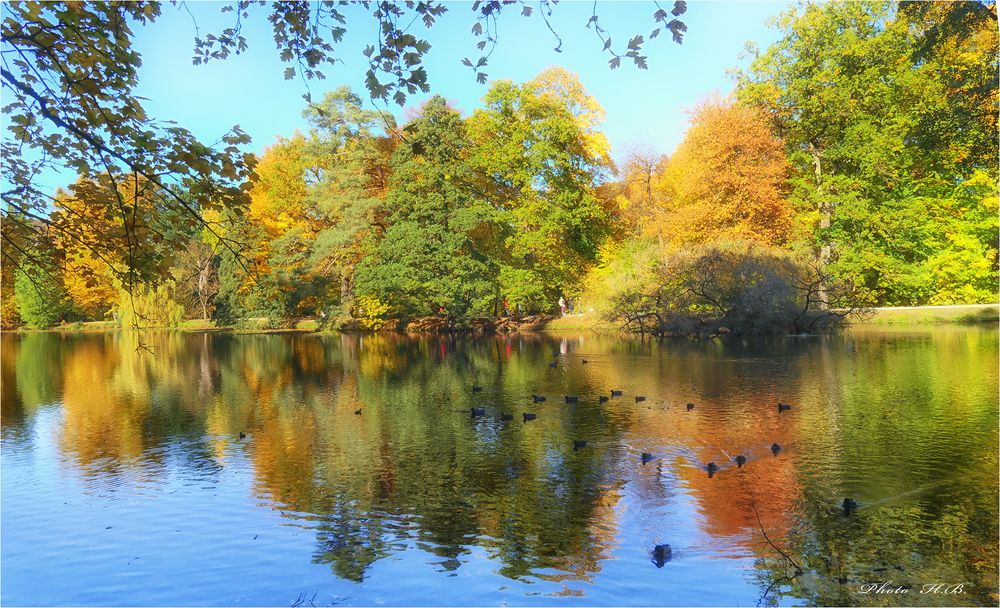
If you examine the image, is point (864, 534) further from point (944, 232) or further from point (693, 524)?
point (944, 232)

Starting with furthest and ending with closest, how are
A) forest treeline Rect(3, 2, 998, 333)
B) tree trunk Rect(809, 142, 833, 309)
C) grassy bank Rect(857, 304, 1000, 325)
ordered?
tree trunk Rect(809, 142, 833, 309) → grassy bank Rect(857, 304, 1000, 325) → forest treeline Rect(3, 2, 998, 333)

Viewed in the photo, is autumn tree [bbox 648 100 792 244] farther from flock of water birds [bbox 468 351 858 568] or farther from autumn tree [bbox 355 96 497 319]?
flock of water birds [bbox 468 351 858 568]

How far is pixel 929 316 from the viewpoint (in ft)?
108

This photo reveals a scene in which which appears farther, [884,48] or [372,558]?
[884,48]

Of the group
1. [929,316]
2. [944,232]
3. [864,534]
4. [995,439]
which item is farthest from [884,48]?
[864,534]

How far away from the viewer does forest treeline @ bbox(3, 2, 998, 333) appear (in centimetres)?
2911

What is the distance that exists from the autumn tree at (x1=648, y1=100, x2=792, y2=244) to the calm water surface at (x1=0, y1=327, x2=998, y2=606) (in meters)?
17.3

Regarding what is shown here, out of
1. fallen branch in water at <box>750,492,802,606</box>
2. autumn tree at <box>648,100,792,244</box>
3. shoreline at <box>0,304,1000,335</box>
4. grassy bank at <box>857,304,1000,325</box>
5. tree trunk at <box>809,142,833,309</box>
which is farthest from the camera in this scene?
tree trunk at <box>809,142,833,309</box>

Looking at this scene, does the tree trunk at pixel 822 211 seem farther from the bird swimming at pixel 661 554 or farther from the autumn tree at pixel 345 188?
the bird swimming at pixel 661 554

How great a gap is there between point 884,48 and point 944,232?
963 cm

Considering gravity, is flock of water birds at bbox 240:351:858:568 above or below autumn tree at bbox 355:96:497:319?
below

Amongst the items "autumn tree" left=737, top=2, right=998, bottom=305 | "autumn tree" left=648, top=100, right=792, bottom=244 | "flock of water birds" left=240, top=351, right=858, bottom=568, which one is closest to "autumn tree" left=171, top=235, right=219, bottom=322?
"autumn tree" left=648, top=100, right=792, bottom=244

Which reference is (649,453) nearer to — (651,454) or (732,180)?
(651,454)

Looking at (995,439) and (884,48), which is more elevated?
(884,48)
